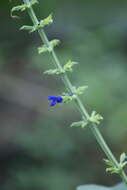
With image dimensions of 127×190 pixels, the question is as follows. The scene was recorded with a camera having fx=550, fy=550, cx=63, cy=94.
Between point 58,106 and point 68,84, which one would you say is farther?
point 58,106

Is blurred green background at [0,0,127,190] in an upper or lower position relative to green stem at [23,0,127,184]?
upper

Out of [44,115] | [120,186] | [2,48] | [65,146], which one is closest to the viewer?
[120,186]

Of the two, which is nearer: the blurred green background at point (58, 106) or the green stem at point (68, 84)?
the green stem at point (68, 84)

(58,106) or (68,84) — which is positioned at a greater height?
(58,106)

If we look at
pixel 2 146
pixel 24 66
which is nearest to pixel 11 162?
pixel 2 146

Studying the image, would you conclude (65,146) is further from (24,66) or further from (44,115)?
(24,66)

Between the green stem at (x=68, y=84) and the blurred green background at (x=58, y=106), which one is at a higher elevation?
the blurred green background at (x=58, y=106)

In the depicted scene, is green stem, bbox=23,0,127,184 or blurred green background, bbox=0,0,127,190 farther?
blurred green background, bbox=0,0,127,190

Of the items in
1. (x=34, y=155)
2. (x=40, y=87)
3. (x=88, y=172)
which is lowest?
(x=88, y=172)
